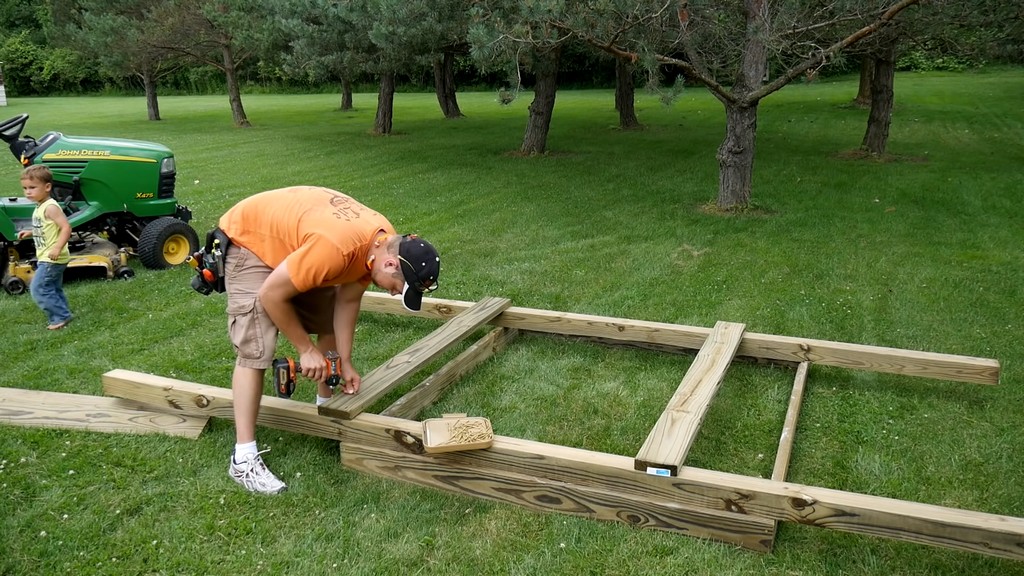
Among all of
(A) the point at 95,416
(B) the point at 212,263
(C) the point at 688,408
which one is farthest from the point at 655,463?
(A) the point at 95,416

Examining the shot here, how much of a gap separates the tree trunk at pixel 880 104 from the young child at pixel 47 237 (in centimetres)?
1163

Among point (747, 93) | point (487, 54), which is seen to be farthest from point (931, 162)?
point (487, 54)

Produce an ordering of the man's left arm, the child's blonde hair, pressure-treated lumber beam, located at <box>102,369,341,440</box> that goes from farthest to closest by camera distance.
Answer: the child's blonde hair, pressure-treated lumber beam, located at <box>102,369,341,440</box>, the man's left arm

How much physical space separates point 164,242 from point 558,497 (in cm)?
501

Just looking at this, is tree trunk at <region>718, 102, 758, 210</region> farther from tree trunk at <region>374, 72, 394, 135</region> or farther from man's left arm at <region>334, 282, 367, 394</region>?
tree trunk at <region>374, 72, 394, 135</region>

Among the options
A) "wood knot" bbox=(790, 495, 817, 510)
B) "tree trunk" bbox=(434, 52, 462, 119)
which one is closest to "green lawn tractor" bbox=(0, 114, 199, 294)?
"wood knot" bbox=(790, 495, 817, 510)

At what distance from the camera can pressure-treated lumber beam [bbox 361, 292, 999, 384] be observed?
4258mm

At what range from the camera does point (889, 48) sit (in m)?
11.5

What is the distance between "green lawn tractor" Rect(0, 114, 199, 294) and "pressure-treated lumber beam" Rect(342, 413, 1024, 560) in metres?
4.13

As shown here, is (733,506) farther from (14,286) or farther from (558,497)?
(14,286)

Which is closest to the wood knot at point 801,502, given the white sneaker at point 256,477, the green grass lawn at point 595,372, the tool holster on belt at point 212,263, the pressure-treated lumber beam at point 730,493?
the pressure-treated lumber beam at point 730,493

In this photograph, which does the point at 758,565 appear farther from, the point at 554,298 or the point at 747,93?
the point at 747,93

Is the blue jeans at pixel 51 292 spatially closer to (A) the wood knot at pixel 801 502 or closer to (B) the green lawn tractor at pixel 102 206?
(B) the green lawn tractor at pixel 102 206

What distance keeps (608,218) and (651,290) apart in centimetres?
283
